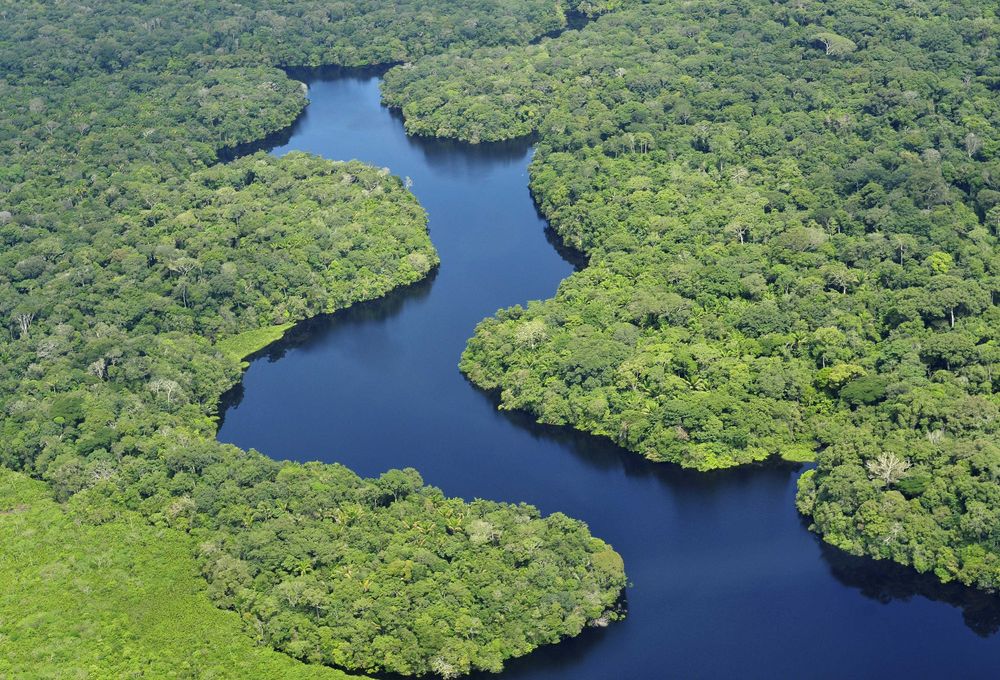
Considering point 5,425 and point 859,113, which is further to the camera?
point 859,113

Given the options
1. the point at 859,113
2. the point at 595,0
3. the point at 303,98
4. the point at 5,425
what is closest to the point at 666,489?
the point at 5,425

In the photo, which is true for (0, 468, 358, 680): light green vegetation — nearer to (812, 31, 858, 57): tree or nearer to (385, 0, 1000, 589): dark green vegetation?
(385, 0, 1000, 589): dark green vegetation

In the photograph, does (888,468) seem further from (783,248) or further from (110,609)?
(110,609)

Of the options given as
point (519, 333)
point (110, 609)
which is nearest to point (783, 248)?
point (519, 333)

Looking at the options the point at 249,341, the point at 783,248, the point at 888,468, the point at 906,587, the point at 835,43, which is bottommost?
the point at 249,341

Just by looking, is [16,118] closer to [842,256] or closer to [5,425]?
[5,425]

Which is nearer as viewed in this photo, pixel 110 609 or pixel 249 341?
pixel 110 609

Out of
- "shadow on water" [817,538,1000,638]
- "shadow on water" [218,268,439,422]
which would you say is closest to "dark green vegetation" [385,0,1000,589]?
"shadow on water" [817,538,1000,638]
